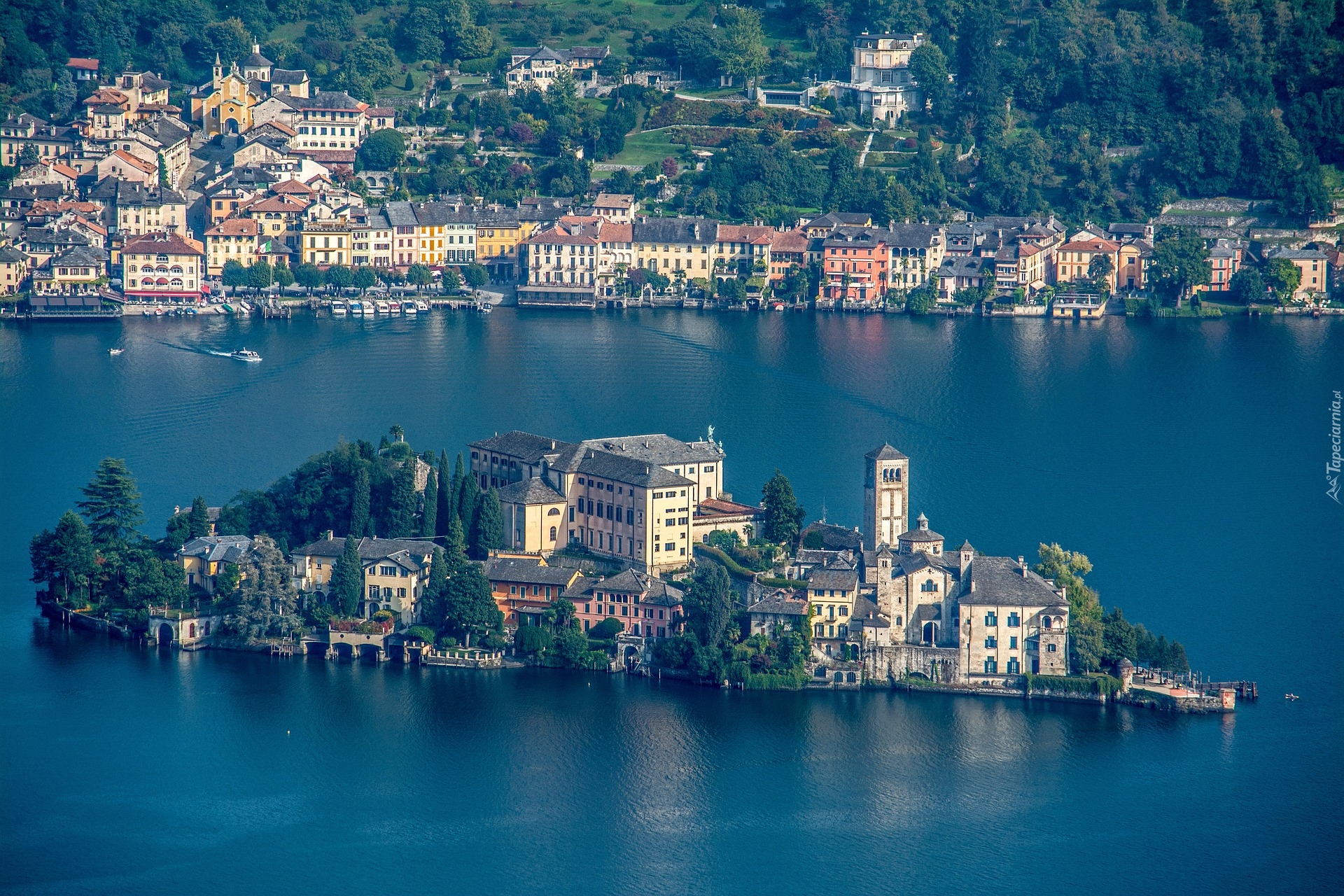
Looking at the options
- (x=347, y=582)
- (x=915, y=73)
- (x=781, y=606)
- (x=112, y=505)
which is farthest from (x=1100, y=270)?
(x=347, y=582)

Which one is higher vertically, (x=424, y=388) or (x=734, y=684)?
(x=424, y=388)

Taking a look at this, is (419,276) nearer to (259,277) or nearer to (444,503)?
(259,277)

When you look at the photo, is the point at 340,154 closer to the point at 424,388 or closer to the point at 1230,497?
the point at 424,388

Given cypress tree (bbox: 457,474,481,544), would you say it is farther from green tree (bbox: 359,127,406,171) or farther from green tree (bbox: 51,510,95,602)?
green tree (bbox: 359,127,406,171)

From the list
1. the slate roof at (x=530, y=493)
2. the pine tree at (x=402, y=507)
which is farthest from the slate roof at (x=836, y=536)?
the pine tree at (x=402, y=507)

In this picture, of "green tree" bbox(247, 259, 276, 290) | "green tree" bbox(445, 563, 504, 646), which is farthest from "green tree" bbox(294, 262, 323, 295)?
"green tree" bbox(445, 563, 504, 646)

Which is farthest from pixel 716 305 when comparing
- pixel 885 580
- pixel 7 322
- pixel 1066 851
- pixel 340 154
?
pixel 1066 851

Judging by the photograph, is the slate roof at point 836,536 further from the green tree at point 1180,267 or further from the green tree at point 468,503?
the green tree at point 1180,267
